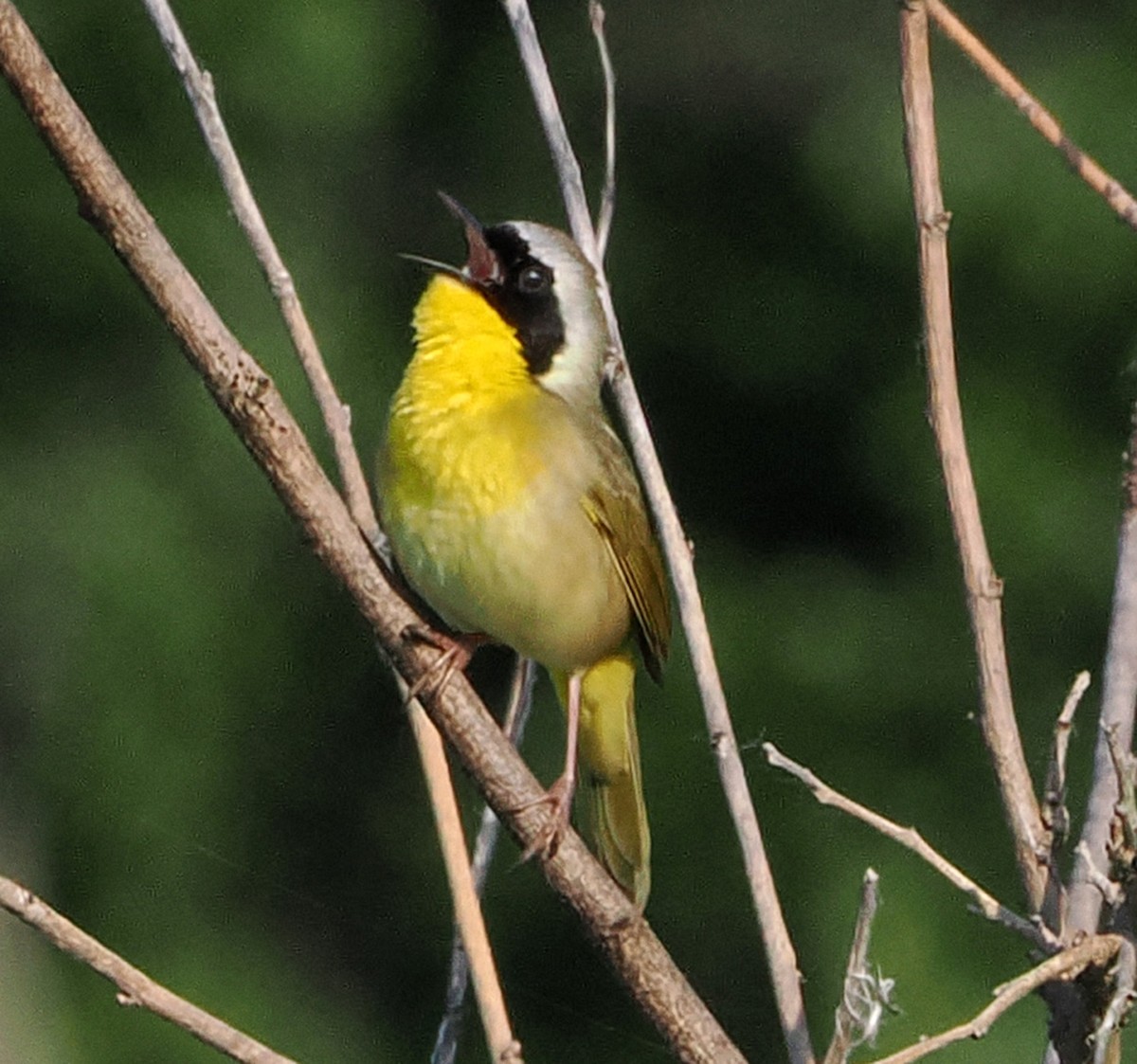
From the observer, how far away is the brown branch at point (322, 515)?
1.32 meters

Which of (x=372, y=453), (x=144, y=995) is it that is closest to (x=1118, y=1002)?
(x=144, y=995)

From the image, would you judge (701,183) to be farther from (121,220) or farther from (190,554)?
(121,220)

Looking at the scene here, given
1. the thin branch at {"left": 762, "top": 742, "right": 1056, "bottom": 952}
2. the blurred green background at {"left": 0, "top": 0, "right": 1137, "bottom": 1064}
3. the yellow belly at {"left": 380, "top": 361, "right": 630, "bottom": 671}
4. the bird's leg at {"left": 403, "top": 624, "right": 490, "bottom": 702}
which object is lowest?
the thin branch at {"left": 762, "top": 742, "right": 1056, "bottom": 952}

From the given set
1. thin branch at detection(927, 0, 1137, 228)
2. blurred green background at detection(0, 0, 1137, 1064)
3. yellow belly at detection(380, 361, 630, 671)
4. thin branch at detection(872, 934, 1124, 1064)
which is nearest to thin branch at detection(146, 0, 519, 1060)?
thin branch at detection(872, 934, 1124, 1064)

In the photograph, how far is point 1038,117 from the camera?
133 centimetres

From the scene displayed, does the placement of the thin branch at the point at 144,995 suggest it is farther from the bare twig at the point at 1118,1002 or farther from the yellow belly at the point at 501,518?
the yellow belly at the point at 501,518

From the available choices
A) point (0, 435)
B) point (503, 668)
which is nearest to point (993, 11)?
point (503, 668)

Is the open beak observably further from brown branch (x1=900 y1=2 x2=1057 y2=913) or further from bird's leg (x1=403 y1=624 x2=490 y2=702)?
brown branch (x1=900 y1=2 x2=1057 y2=913)

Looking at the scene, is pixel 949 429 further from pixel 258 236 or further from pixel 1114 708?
pixel 258 236

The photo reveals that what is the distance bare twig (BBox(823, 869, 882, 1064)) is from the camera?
4.22ft

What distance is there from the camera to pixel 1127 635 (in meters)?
1.38

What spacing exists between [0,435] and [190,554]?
0.56m

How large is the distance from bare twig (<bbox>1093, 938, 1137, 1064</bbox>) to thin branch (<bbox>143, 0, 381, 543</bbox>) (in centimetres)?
56

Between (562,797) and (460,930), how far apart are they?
0.71ft
